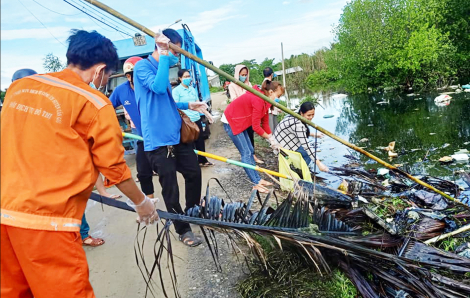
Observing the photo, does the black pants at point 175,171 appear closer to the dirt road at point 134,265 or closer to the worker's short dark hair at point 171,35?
the dirt road at point 134,265

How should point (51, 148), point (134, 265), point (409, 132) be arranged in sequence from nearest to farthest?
1. point (51, 148)
2. point (134, 265)
3. point (409, 132)

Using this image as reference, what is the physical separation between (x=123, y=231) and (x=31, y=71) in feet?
6.22

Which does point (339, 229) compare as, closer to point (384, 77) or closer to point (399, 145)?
point (399, 145)

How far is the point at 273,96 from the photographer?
419 cm

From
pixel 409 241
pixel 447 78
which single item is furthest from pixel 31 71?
pixel 447 78

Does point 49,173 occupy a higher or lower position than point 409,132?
higher

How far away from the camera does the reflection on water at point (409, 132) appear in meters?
5.82

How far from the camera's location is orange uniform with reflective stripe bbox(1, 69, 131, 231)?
1.35 metres

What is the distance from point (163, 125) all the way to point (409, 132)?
23.3 ft

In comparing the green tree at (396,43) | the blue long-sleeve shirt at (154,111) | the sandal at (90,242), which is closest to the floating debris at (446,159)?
the blue long-sleeve shirt at (154,111)

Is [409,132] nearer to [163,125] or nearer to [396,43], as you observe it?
[163,125]

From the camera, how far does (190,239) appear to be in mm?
3025

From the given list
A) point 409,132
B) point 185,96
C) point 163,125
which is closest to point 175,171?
point 163,125

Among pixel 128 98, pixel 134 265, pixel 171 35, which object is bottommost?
pixel 134 265
